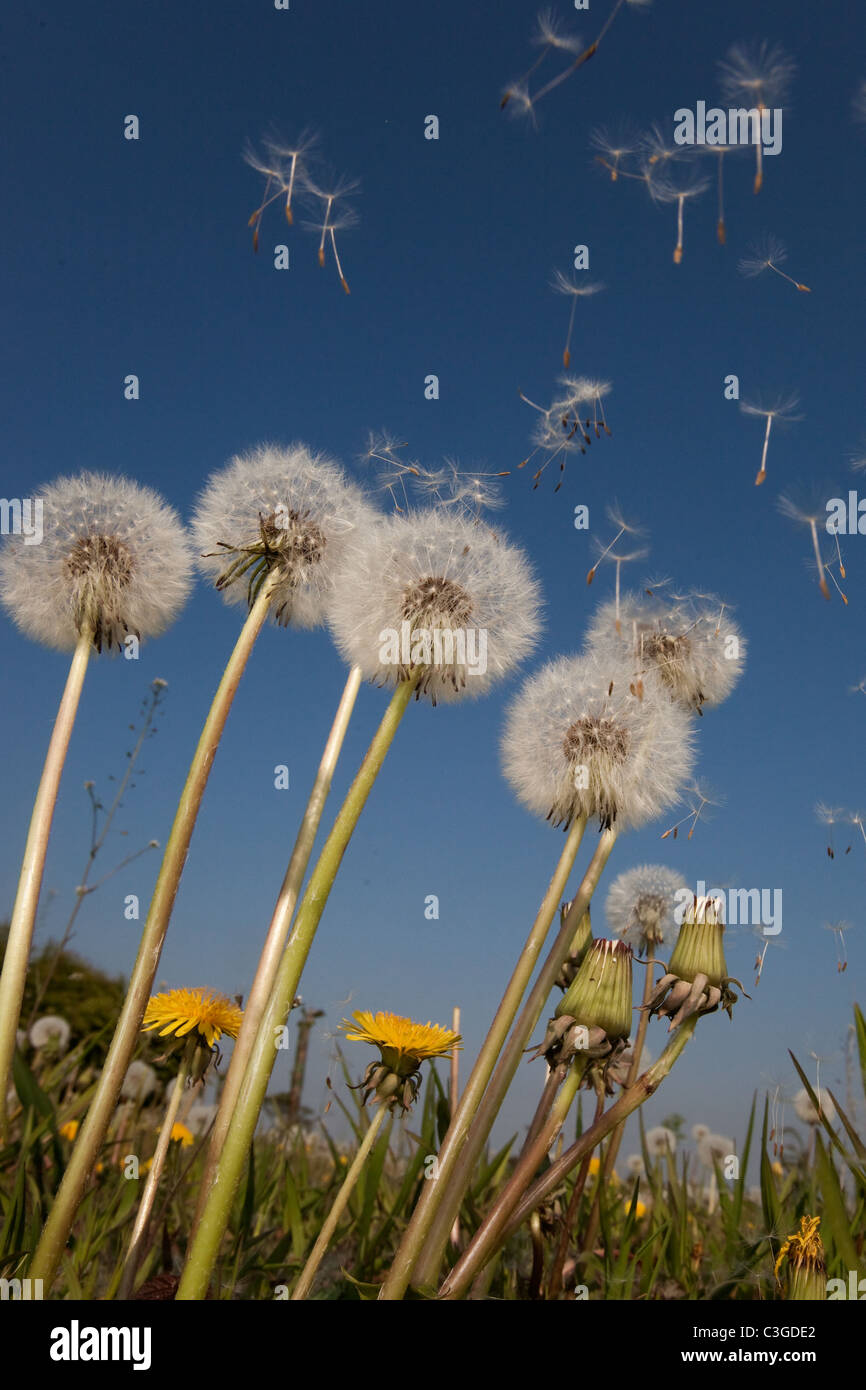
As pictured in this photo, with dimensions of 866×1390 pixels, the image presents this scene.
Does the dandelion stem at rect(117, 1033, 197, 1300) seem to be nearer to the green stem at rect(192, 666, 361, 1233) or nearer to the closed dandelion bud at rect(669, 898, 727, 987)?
the green stem at rect(192, 666, 361, 1233)

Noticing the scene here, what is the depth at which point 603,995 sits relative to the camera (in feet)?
7.97

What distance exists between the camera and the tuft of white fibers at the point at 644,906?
3541 mm

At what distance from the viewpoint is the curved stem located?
216cm

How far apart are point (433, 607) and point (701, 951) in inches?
44.3

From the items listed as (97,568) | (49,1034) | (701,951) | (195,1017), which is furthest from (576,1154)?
(49,1034)

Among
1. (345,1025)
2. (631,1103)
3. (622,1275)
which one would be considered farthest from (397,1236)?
(631,1103)

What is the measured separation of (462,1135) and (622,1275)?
114 centimetres

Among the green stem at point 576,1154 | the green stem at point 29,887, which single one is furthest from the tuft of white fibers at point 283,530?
the green stem at point 576,1154

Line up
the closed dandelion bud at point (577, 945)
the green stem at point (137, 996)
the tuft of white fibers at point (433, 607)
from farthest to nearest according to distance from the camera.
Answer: the closed dandelion bud at point (577, 945), the tuft of white fibers at point (433, 607), the green stem at point (137, 996)

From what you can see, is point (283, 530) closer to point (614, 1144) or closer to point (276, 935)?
point (276, 935)

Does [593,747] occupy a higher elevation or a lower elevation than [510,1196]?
higher

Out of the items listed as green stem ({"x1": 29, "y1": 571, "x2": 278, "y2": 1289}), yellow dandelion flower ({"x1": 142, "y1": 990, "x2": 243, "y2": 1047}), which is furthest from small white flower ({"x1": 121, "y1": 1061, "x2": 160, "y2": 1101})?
green stem ({"x1": 29, "y1": 571, "x2": 278, "y2": 1289})

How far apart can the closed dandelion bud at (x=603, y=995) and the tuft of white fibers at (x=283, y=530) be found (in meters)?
1.28

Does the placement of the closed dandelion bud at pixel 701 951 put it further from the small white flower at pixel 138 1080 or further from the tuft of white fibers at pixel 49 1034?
the tuft of white fibers at pixel 49 1034
